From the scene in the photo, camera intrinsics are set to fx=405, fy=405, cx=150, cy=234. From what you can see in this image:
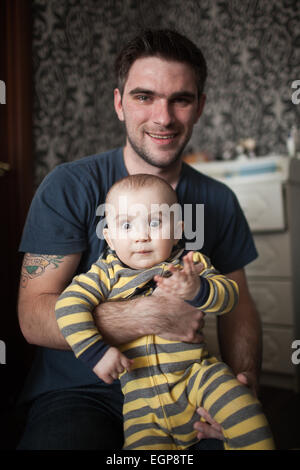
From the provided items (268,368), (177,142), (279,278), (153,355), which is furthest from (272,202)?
(153,355)

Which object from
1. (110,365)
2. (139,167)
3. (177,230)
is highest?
(139,167)

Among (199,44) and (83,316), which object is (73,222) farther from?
(199,44)

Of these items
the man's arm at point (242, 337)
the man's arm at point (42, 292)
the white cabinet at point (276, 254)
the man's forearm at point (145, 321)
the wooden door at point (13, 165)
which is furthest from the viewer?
the white cabinet at point (276, 254)

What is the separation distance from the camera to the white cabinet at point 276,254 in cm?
225

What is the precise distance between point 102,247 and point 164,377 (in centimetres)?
40

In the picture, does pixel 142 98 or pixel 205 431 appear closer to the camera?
pixel 205 431

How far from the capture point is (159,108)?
119cm

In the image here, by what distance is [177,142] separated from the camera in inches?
48.7

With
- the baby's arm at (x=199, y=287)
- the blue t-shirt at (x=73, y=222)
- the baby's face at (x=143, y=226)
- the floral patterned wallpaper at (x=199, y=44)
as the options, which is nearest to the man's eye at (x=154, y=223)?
the baby's face at (x=143, y=226)

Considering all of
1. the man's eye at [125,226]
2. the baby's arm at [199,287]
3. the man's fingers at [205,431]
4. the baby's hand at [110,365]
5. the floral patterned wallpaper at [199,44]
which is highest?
the floral patterned wallpaper at [199,44]

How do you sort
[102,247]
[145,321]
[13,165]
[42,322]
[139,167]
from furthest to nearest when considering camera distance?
1. [13,165]
2. [139,167]
3. [102,247]
4. [42,322]
5. [145,321]

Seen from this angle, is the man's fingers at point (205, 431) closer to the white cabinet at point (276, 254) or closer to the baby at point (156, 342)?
the baby at point (156, 342)

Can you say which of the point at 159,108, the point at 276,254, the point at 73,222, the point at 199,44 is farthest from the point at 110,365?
the point at 199,44

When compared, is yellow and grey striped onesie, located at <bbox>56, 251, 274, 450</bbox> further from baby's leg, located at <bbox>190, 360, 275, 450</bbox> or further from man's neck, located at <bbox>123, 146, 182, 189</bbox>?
man's neck, located at <bbox>123, 146, 182, 189</bbox>
